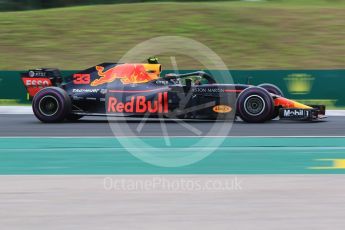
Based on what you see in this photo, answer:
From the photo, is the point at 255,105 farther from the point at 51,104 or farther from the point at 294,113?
the point at 51,104

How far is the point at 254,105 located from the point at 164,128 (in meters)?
1.78

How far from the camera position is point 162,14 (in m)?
33.2

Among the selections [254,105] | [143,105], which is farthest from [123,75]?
[254,105]

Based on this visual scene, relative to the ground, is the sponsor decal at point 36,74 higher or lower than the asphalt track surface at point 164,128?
higher

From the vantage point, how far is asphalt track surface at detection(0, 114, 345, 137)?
1266 cm

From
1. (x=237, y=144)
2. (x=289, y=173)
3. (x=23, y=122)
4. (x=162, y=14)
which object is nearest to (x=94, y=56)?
(x=162, y=14)

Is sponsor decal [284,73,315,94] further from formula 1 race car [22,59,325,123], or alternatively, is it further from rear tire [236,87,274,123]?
rear tire [236,87,274,123]

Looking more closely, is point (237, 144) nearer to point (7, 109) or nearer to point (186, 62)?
point (7, 109)

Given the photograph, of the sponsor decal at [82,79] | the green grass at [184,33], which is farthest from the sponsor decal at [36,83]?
the green grass at [184,33]

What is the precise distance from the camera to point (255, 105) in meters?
13.9

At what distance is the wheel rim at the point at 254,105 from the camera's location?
44.8ft

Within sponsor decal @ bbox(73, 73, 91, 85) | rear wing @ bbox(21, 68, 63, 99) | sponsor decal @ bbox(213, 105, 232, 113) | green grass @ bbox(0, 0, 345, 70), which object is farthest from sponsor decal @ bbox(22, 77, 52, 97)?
green grass @ bbox(0, 0, 345, 70)

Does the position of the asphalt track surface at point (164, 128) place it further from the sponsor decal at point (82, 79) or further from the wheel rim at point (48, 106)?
the sponsor decal at point (82, 79)
